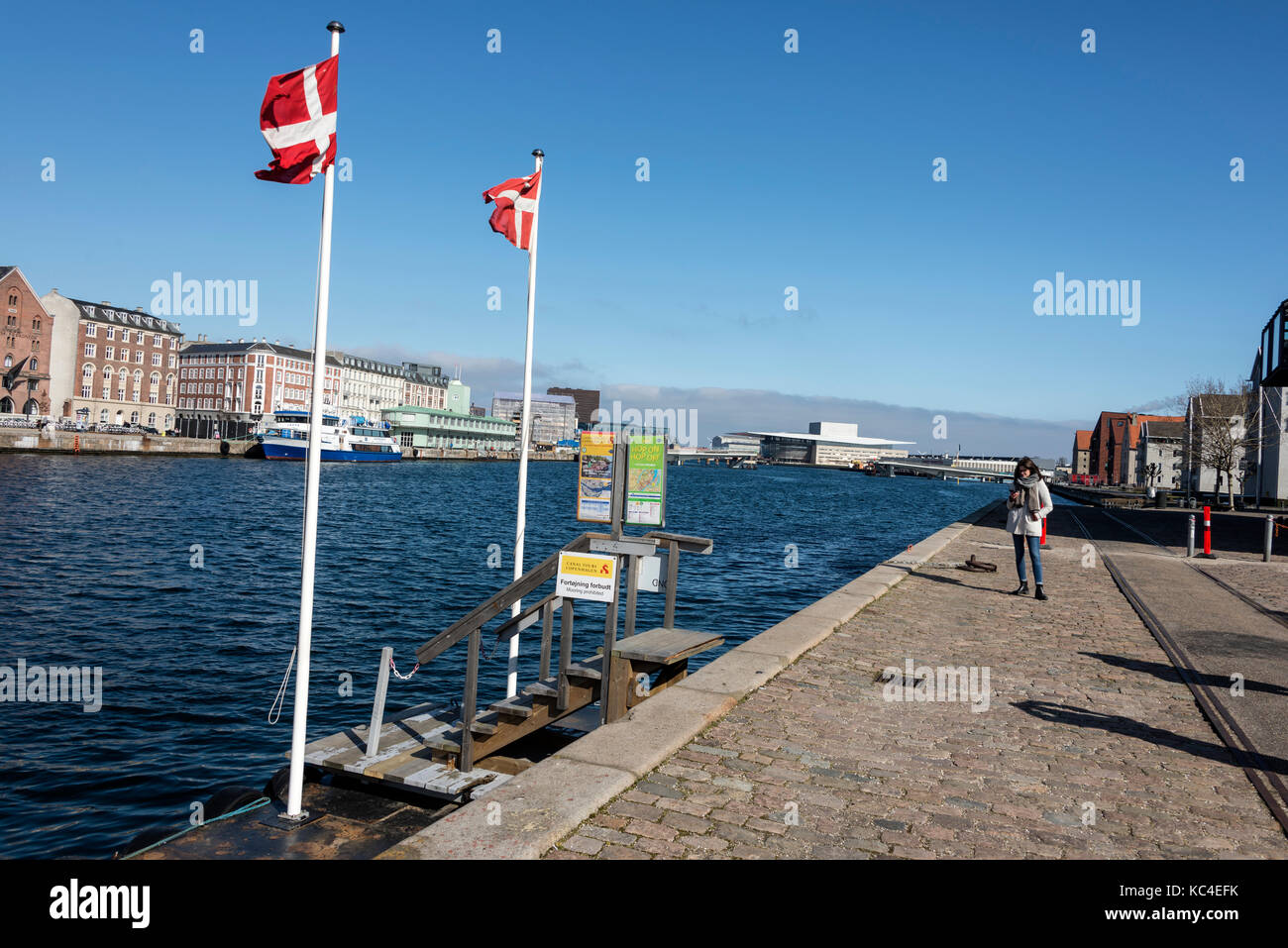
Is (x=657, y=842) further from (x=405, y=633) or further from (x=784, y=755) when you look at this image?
(x=405, y=633)

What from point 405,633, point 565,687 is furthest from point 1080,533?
point 565,687

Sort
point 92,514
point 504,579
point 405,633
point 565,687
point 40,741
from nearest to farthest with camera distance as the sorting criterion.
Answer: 1. point 565,687
2. point 40,741
3. point 405,633
4. point 504,579
5. point 92,514

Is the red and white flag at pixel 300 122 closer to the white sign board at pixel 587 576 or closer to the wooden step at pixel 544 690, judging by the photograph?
the white sign board at pixel 587 576

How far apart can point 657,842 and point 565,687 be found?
3546mm

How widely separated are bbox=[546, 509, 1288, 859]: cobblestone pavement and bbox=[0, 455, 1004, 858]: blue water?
5.46 metres

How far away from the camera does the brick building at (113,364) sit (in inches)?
4038

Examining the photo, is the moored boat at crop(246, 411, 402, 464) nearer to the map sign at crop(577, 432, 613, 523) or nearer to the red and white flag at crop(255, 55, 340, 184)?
the map sign at crop(577, 432, 613, 523)

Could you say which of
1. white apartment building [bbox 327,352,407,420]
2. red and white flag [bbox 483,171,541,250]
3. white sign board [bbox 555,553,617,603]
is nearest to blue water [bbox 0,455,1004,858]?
white sign board [bbox 555,553,617,603]

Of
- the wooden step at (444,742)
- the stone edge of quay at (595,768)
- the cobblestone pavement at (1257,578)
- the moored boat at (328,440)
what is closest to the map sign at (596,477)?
the stone edge of quay at (595,768)

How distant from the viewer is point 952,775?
6.18 m

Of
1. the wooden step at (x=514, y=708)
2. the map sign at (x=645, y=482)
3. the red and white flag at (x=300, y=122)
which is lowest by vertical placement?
the wooden step at (x=514, y=708)

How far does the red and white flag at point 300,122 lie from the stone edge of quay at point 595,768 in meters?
4.99
